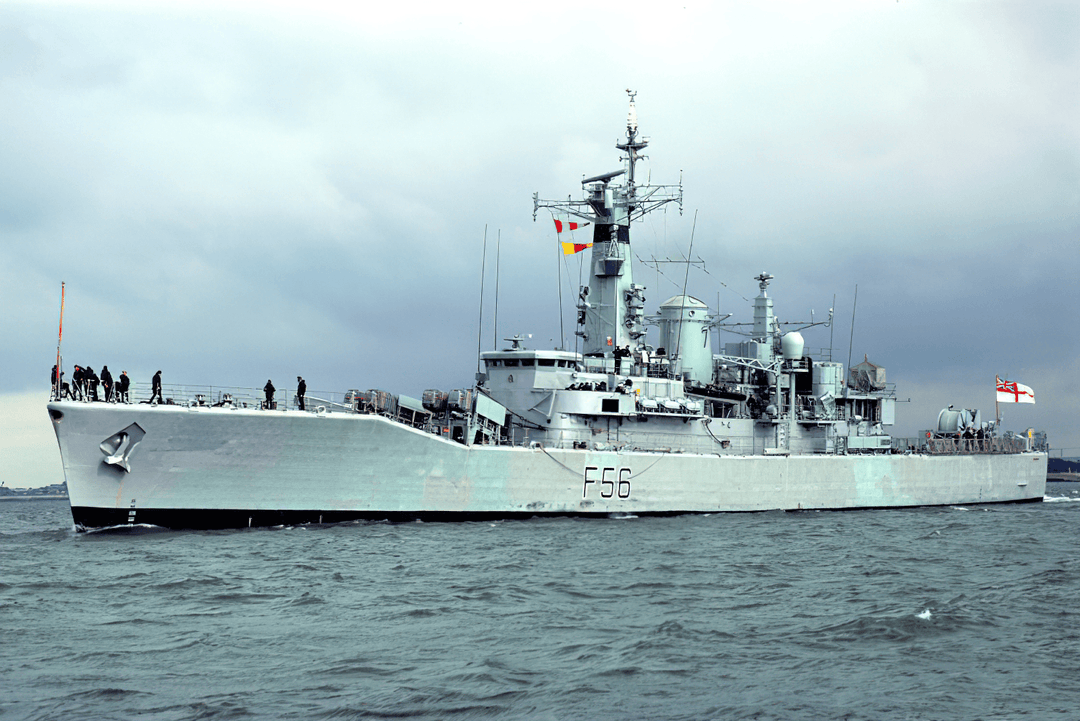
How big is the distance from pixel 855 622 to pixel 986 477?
31337 millimetres

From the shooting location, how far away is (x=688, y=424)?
1206 inches

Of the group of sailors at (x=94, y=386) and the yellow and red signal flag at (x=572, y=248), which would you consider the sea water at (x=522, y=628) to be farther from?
the yellow and red signal flag at (x=572, y=248)

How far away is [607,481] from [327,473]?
815cm

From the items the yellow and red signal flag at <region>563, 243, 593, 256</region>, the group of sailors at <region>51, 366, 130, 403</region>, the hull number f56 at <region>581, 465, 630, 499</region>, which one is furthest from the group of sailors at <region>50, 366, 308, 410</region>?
the yellow and red signal flag at <region>563, 243, 593, 256</region>

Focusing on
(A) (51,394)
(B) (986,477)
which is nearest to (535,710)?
(A) (51,394)

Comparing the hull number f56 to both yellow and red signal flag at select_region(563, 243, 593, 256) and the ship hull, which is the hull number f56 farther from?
yellow and red signal flag at select_region(563, 243, 593, 256)

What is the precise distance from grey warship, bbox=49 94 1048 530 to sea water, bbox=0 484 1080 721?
1.47 meters

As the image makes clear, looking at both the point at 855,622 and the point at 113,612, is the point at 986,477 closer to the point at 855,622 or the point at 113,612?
the point at 855,622

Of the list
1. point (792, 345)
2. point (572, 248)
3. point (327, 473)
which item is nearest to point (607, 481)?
point (572, 248)

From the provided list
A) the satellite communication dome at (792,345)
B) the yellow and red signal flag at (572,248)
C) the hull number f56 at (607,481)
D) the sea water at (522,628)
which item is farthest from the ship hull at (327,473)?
the yellow and red signal flag at (572,248)

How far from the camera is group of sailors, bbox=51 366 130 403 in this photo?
2080 cm

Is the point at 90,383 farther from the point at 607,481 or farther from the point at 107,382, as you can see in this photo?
the point at 607,481

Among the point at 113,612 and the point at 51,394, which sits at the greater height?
the point at 51,394

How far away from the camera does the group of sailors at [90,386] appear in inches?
819
